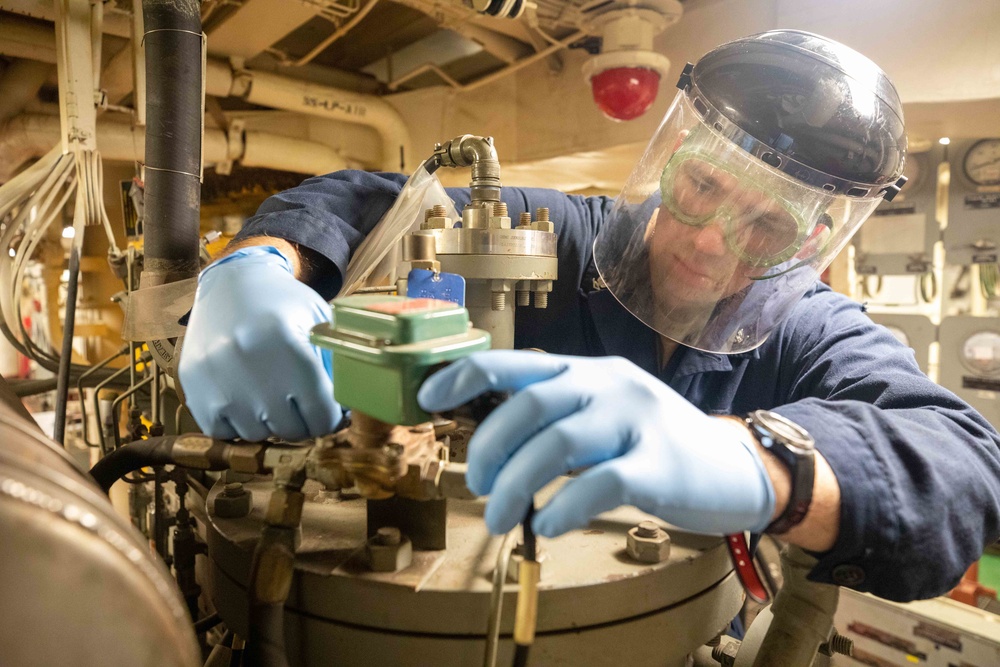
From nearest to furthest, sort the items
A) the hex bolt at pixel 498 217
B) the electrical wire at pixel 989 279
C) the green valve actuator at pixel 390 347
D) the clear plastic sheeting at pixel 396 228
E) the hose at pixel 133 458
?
the green valve actuator at pixel 390 347 → the hose at pixel 133 458 → the hex bolt at pixel 498 217 → the clear plastic sheeting at pixel 396 228 → the electrical wire at pixel 989 279

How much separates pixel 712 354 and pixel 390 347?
921 mm

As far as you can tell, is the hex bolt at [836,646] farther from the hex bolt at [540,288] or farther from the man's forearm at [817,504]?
the hex bolt at [540,288]

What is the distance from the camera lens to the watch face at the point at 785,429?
0.62 m

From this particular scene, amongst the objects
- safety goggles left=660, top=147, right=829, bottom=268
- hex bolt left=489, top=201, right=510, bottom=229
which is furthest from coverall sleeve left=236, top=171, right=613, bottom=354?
hex bolt left=489, top=201, right=510, bottom=229

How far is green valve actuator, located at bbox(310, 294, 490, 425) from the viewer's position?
48cm

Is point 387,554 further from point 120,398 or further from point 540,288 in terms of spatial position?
point 120,398

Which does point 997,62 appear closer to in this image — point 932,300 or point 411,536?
point 932,300

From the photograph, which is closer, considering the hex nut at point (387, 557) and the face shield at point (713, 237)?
the hex nut at point (387, 557)

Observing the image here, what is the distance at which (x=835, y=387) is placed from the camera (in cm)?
100

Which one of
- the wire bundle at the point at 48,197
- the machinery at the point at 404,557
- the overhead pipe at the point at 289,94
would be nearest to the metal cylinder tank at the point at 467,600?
the machinery at the point at 404,557

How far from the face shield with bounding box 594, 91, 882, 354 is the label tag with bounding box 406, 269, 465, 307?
530 mm

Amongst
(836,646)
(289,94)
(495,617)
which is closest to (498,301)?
(495,617)

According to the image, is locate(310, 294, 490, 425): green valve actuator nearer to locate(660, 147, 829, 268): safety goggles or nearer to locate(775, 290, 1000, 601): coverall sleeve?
locate(775, 290, 1000, 601): coverall sleeve

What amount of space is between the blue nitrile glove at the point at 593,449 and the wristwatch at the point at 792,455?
30mm
